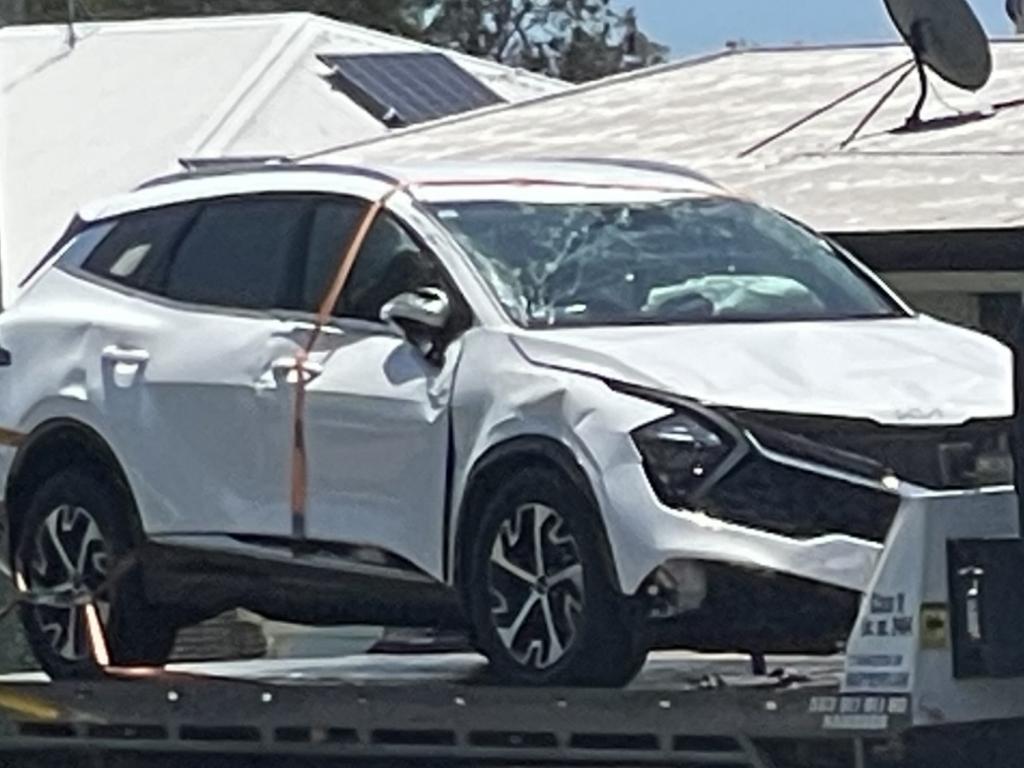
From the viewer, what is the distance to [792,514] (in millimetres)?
7434

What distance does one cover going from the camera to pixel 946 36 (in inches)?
558

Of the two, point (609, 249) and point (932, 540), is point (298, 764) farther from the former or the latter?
point (932, 540)

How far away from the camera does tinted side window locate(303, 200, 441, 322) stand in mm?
8641

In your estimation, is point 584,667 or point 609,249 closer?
point 584,667

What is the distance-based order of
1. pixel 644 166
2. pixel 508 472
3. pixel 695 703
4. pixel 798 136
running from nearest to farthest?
1. pixel 695 703
2. pixel 508 472
3. pixel 644 166
4. pixel 798 136

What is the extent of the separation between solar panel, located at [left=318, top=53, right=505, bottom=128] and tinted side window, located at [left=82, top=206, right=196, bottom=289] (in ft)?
49.2

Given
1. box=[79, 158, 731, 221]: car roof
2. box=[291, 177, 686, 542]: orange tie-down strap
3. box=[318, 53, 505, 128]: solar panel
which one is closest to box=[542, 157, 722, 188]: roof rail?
box=[79, 158, 731, 221]: car roof

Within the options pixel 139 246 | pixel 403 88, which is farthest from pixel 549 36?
pixel 139 246

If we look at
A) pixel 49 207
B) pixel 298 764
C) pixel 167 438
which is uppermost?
pixel 167 438

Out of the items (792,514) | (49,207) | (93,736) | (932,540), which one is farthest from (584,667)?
(49,207)

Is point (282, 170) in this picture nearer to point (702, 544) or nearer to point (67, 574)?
point (67, 574)

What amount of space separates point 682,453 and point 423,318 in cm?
111

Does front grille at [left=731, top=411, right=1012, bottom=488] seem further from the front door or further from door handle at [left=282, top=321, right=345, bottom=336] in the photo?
door handle at [left=282, top=321, right=345, bottom=336]

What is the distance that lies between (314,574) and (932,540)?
8.02 ft
